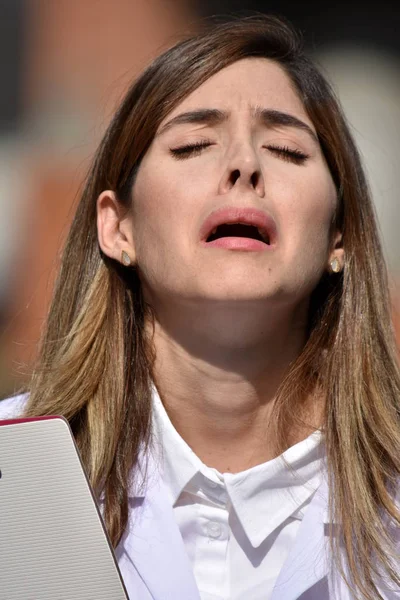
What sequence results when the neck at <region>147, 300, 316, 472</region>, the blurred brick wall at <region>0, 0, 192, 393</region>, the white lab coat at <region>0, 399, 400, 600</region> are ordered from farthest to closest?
the blurred brick wall at <region>0, 0, 192, 393</region> < the neck at <region>147, 300, 316, 472</region> < the white lab coat at <region>0, 399, 400, 600</region>

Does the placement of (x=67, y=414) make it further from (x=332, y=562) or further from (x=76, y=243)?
(x=332, y=562)

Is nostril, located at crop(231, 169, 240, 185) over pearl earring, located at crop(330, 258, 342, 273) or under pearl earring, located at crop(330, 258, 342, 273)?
over

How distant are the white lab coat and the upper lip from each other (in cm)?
46

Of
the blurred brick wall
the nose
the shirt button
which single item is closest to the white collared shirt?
the shirt button

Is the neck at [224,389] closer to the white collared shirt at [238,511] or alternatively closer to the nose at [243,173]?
the white collared shirt at [238,511]

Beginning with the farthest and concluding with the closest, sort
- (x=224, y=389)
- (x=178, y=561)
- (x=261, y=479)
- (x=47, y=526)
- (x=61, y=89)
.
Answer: (x=61, y=89) < (x=224, y=389) < (x=261, y=479) < (x=178, y=561) < (x=47, y=526)

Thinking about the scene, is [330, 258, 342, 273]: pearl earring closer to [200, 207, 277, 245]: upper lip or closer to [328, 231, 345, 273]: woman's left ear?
[328, 231, 345, 273]: woman's left ear

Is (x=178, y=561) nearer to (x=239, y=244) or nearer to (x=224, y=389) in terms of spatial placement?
(x=224, y=389)

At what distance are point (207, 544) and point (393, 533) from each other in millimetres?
311

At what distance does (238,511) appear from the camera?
1488 mm

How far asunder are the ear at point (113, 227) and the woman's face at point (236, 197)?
0.10 ft

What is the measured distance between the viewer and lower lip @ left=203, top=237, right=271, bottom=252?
1.44m

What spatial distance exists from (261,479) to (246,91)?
70 cm

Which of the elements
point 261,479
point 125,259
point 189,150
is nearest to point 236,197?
point 189,150
